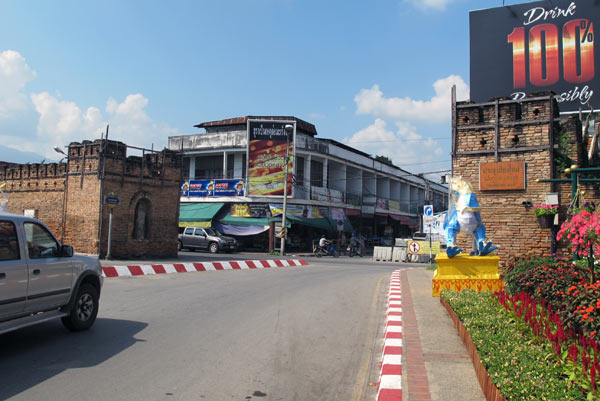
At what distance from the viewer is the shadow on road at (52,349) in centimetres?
499

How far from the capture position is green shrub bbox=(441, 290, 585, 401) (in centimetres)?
364

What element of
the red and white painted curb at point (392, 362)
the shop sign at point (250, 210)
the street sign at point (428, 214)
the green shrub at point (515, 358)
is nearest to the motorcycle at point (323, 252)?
the shop sign at point (250, 210)

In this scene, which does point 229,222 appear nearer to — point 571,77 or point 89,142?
point 89,142

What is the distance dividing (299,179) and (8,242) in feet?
111

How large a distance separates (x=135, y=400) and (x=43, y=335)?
10.5 feet

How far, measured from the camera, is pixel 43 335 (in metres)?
6.83

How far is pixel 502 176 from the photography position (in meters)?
16.6

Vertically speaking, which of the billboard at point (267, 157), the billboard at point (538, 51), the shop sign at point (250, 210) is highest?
the billboard at point (538, 51)

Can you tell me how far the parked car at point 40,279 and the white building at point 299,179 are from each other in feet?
89.8

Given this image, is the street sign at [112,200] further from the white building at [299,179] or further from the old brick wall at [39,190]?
the white building at [299,179]

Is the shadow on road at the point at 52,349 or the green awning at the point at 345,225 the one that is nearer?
the shadow on road at the point at 52,349

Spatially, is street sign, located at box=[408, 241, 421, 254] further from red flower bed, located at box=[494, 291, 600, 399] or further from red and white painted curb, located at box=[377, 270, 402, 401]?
red flower bed, located at box=[494, 291, 600, 399]

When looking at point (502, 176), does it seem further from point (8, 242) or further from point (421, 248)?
point (8, 242)

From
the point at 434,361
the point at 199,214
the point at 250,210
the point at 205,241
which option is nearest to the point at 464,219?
the point at 434,361
